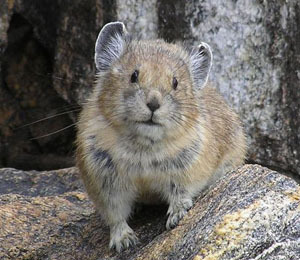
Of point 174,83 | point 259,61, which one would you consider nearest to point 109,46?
point 174,83

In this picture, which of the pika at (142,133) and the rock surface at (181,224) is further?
the pika at (142,133)

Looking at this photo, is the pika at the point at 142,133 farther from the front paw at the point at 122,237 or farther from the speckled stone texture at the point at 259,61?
the speckled stone texture at the point at 259,61

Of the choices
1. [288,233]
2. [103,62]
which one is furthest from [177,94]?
[288,233]

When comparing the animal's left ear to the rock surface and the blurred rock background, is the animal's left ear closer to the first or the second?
the rock surface

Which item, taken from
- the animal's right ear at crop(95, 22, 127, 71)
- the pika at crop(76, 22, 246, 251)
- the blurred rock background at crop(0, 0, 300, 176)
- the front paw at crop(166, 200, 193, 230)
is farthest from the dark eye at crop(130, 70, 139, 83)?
the blurred rock background at crop(0, 0, 300, 176)

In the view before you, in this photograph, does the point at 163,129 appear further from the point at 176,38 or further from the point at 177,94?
the point at 176,38

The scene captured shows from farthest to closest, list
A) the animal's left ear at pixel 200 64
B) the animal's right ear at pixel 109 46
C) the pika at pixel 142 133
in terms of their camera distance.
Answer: the animal's left ear at pixel 200 64
the animal's right ear at pixel 109 46
the pika at pixel 142 133

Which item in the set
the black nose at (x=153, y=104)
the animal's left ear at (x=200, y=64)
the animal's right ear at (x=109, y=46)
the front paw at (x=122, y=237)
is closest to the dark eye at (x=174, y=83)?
the black nose at (x=153, y=104)
